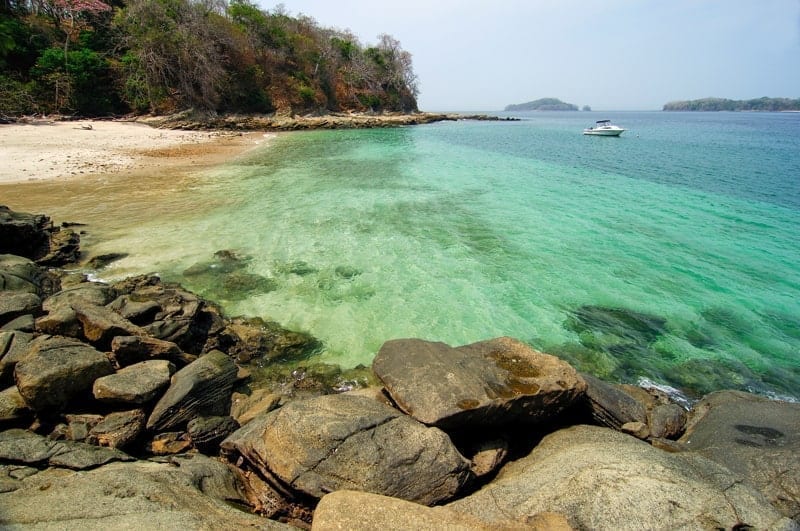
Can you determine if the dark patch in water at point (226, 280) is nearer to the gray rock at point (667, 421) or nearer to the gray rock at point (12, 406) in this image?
the gray rock at point (12, 406)

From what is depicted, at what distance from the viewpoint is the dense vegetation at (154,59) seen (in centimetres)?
3378

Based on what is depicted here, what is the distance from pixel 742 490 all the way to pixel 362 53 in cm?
8547

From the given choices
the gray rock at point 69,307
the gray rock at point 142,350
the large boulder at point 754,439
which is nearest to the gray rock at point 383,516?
the large boulder at point 754,439

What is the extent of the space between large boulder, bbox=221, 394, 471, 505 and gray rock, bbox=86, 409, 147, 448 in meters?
1.59

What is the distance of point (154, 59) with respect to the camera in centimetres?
3978

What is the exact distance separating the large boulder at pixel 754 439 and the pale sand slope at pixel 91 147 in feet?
83.9

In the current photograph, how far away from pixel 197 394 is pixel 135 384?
2.64 ft

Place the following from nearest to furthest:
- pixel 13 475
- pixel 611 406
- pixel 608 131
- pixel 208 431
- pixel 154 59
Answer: pixel 13 475, pixel 208 431, pixel 611 406, pixel 154 59, pixel 608 131

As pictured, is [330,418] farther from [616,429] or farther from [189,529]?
[616,429]

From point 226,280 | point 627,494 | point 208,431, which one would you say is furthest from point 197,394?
point 627,494

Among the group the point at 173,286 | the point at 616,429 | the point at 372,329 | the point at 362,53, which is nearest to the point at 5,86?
the point at 173,286

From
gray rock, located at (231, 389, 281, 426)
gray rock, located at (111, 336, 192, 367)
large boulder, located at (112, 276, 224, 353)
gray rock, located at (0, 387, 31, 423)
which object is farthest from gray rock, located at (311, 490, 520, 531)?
large boulder, located at (112, 276, 224, 353)

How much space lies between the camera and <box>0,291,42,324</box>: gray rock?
6.78 meters

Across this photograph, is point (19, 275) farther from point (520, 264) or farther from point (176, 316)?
point (520, 264)
